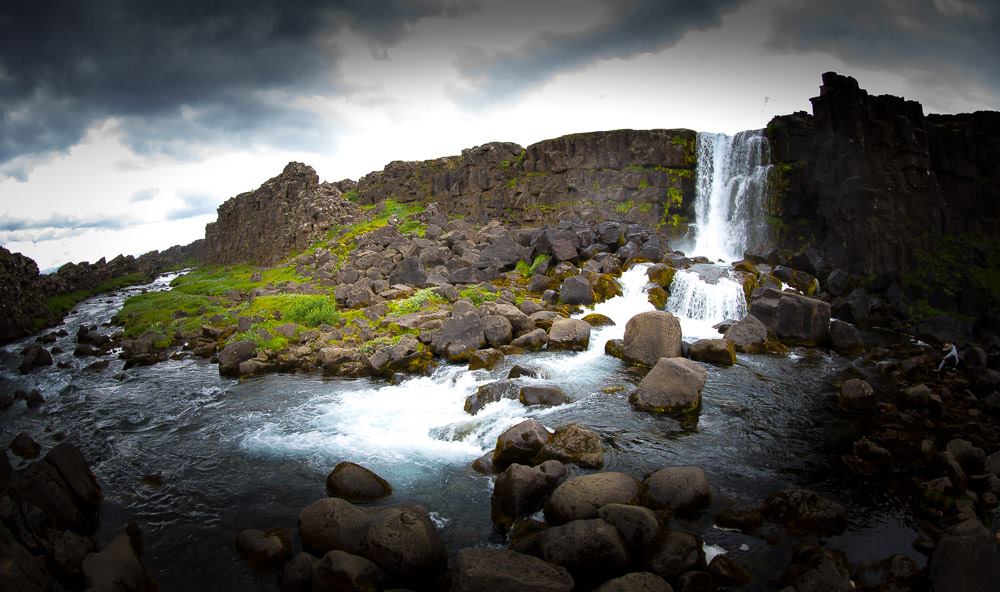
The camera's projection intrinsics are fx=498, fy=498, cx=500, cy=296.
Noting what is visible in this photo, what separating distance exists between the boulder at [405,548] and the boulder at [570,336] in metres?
12.9

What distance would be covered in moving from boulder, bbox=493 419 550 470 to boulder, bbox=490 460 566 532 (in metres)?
1.28

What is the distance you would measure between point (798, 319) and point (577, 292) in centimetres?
982

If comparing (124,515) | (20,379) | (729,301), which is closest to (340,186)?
(20,379)

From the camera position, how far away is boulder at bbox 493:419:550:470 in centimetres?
1084

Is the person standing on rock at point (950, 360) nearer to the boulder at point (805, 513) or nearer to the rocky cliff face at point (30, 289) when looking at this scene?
the boulder at point (805, 513)

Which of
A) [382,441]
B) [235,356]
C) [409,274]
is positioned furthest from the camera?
[409,274]

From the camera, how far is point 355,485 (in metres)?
10.0

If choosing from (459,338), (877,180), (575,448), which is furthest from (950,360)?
(459,338)

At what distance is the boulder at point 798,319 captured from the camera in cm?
2069

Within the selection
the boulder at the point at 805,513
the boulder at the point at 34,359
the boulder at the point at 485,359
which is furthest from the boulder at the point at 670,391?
the boulder at the point at 34,359

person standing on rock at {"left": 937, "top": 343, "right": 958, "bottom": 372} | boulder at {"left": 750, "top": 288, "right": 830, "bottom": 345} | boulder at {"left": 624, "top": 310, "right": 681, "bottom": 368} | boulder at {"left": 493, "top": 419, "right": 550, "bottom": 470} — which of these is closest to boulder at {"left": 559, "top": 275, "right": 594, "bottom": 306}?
boulder at {"left": 624, "top": 310, "right": 681, "bottom": 368}

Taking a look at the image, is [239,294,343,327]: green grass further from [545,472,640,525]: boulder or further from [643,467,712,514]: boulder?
[643,467,712,514]: boulder

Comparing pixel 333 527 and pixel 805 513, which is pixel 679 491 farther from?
pixel 333 527

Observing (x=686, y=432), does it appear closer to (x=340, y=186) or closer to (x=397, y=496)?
(x=397, y=496)
